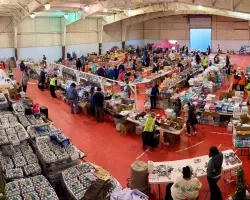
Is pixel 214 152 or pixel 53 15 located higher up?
pixel 53 15

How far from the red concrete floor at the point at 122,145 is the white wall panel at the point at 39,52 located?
1803cm

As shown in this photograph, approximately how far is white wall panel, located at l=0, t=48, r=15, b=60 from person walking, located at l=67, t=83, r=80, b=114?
56.5ft

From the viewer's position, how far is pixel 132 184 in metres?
7.39

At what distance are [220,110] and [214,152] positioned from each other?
585 cm

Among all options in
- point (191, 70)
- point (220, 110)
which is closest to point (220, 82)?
point (191, 70)

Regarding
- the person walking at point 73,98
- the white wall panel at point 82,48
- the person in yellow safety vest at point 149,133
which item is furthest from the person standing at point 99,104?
the white wall panel at point 82,48

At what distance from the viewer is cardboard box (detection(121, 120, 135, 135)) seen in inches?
460

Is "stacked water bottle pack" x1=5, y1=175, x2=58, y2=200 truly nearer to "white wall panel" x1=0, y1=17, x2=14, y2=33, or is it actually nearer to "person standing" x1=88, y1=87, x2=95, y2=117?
"person standing" x1=88, y1=87, x2=95, y2=117

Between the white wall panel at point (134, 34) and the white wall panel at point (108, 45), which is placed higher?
the white wall panel at point (134, 34)

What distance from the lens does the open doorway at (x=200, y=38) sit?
3825 centimetres

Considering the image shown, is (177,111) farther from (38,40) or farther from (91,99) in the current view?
(38,40)

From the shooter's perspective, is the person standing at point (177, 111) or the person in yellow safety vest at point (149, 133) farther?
the person standing at point (177, 111)

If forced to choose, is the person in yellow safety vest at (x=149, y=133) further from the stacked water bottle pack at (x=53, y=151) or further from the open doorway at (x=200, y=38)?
the open doorway at (x=200, y=38)

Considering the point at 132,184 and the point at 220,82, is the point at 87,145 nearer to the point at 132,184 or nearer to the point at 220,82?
the point at 132,184
